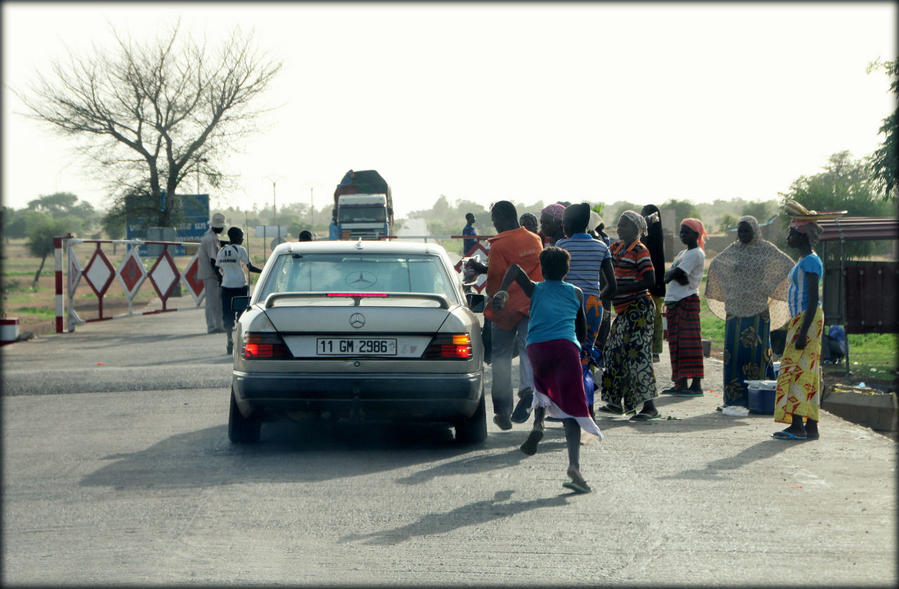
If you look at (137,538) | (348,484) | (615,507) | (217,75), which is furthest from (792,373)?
(217,75)

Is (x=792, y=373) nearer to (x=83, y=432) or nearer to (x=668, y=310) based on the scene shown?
(x=668, y=310)

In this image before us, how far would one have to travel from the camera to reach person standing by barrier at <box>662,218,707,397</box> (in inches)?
402

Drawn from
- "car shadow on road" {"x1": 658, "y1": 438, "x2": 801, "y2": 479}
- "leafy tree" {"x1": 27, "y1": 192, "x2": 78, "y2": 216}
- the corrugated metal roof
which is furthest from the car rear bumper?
"leafy tree" {"x1": 27, "y1": 192, "x2": 78, "y2": 216}

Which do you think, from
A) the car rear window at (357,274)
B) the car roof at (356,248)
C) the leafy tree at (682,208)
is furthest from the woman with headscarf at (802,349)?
the leafy tree at (682,208)

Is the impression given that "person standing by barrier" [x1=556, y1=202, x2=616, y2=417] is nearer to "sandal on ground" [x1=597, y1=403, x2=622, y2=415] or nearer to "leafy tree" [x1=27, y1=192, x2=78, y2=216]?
"sandal on ground" [x1=597, y1=403, x2=622, y2=415]

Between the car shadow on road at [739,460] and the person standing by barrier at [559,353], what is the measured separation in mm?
737

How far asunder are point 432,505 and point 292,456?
5.75 feet

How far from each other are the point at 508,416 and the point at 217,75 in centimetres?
3414

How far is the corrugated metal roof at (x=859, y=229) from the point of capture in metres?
10.7

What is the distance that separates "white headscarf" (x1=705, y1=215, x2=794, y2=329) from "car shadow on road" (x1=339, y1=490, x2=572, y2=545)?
3.94m

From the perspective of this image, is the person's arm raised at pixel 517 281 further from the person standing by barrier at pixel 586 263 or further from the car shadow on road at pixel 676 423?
the car shadow on road at pixel 676 423

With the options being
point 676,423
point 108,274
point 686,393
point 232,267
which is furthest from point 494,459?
point 108,274

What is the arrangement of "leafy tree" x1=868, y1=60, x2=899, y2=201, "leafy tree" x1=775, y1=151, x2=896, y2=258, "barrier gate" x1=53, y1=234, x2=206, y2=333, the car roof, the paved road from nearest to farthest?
the paved road, the car roof, "barrier gate" x1=53, y1=234, x2=206, y2=333, "leafy tree" x1=868, y1=60, x2=899, y2=201, "leafy tree" x1=775, y1=151, x2=896, y2=258

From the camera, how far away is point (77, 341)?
1772 cm
